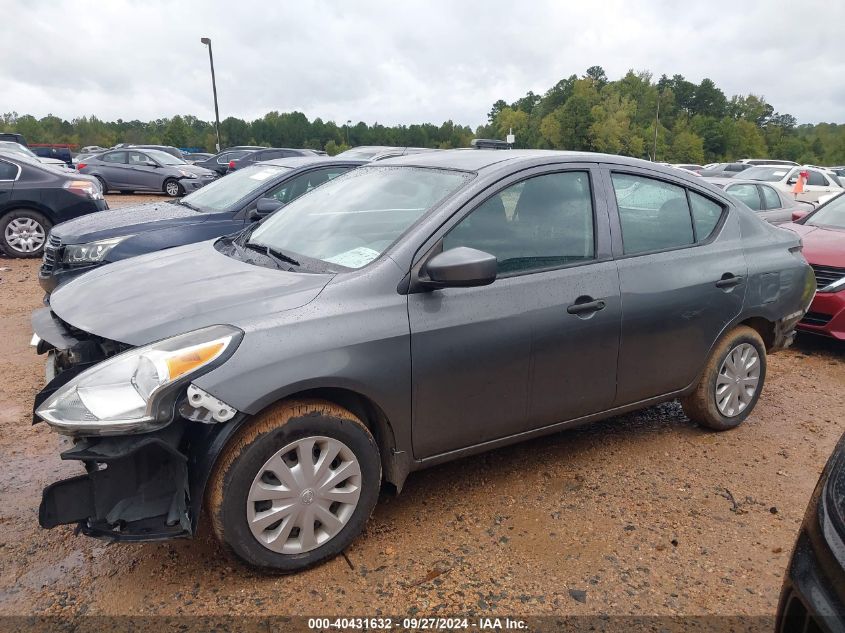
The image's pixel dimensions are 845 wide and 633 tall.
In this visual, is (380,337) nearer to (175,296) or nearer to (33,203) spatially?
(175,296)

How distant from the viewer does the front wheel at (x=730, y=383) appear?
4.07 metres

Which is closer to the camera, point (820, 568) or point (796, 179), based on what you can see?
point (820, 568)

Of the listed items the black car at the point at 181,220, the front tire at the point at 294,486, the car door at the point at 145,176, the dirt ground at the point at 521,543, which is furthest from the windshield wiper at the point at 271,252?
the car door at the point at 145,176

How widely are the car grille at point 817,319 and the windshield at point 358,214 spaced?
13.8ft

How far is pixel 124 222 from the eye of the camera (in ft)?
19.9

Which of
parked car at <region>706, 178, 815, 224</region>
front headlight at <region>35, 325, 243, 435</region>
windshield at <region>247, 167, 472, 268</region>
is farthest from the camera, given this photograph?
parked car at <region>706, 178, 815, 224</region>

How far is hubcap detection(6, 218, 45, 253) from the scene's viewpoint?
945 cm

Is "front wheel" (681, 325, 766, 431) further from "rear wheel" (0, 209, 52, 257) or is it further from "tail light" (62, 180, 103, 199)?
"rear wheel" (0, 209, 52, 257)

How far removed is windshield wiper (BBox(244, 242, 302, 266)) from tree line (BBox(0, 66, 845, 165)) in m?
62.8

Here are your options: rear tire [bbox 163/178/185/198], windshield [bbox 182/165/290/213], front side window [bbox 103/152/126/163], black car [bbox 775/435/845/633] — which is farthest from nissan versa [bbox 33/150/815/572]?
front side window [bbox 103/152/126/163]

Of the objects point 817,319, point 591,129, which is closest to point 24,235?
point 817,319

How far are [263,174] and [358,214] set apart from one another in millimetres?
3727

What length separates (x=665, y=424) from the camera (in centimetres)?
446

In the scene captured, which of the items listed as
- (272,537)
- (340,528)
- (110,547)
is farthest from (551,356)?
(110,547)
